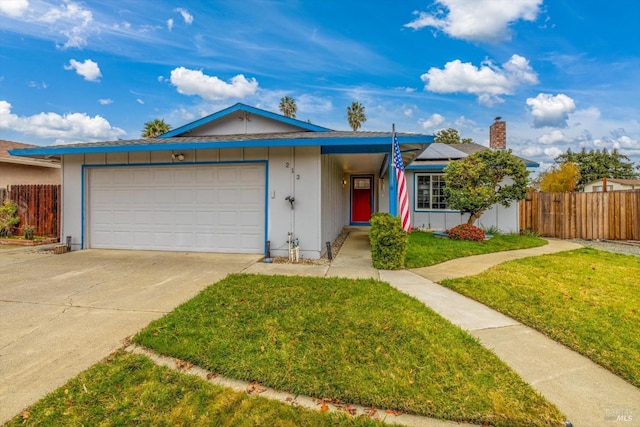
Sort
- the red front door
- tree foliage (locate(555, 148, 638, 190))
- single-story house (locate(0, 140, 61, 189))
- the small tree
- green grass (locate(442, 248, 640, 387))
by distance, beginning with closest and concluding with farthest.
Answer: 1. green grass (locate(442, 248, 640, 387))
2. the small tree
3. single-story house (locate(0, 140, 61, 189))
4. the red front door
5. tree foliage (locate(555, 148, 638, 190))

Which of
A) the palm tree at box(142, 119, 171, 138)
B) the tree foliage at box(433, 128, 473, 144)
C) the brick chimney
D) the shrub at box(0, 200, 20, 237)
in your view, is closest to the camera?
the shrub at box(0, 200, 20, 237)

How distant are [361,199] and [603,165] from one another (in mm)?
30677

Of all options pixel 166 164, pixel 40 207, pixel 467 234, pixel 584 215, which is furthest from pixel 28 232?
pixel 584 215

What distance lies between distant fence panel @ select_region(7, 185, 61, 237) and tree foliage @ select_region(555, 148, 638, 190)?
4037cm

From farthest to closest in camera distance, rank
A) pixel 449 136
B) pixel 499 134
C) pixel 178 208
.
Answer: pixel 449 136, pixel 499 134, pixel 178 208

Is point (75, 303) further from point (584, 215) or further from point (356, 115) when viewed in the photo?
point (356, 115)

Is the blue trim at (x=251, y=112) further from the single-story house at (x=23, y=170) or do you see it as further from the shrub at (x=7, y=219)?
the single-story house at (x=23, y=170)

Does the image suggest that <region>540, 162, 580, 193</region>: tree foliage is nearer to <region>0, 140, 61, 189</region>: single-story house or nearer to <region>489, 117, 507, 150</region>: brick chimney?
<region>489, 117, 507, 150</region>: brick chimney

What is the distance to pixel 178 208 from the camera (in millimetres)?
8305

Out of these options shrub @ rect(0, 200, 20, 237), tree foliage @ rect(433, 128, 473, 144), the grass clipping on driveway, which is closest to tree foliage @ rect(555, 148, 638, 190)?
tree foliage @ rect(433, 128, 473, 144)

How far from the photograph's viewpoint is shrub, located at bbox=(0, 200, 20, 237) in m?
10.5

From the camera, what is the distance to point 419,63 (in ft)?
46.7

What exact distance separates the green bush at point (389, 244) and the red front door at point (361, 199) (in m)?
9.34

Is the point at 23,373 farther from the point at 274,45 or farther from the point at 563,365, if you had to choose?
the point at 274,45
